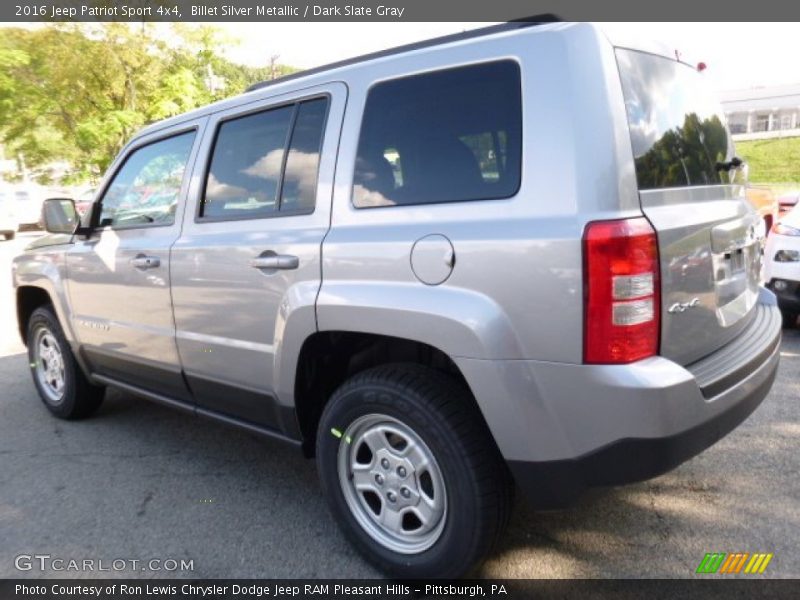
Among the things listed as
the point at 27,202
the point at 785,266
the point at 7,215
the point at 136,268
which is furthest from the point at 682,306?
the point at 27,202

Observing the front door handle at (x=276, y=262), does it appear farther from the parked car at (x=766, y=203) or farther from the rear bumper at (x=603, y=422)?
the parked car at (x=766, y=203)

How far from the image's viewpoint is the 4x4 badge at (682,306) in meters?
2.02

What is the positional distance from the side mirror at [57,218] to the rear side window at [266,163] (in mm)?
1408

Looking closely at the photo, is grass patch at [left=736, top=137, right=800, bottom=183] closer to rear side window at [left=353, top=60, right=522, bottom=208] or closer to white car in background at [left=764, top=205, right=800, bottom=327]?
white car in background at [left=764, top=205, right=800, bottom=327]

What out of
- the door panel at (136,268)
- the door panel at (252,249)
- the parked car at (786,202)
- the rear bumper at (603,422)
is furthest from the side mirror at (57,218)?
the parked car at (786,202)

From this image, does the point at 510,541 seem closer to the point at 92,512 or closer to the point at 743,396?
the point at 743,396

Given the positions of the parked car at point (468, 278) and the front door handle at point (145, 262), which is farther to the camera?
the front door handle at point (145, 262)

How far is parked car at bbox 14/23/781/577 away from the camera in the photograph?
1935 millimetres

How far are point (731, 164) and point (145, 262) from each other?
2937 millimetres

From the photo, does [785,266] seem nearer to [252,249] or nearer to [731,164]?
[731,164]

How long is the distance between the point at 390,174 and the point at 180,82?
17.3m

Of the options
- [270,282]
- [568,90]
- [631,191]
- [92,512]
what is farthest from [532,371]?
[92,512]

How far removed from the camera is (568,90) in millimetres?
1959

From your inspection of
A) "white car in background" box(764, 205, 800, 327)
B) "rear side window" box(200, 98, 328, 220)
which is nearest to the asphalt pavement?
"rear side window" box(200, 98, 328, 220)
